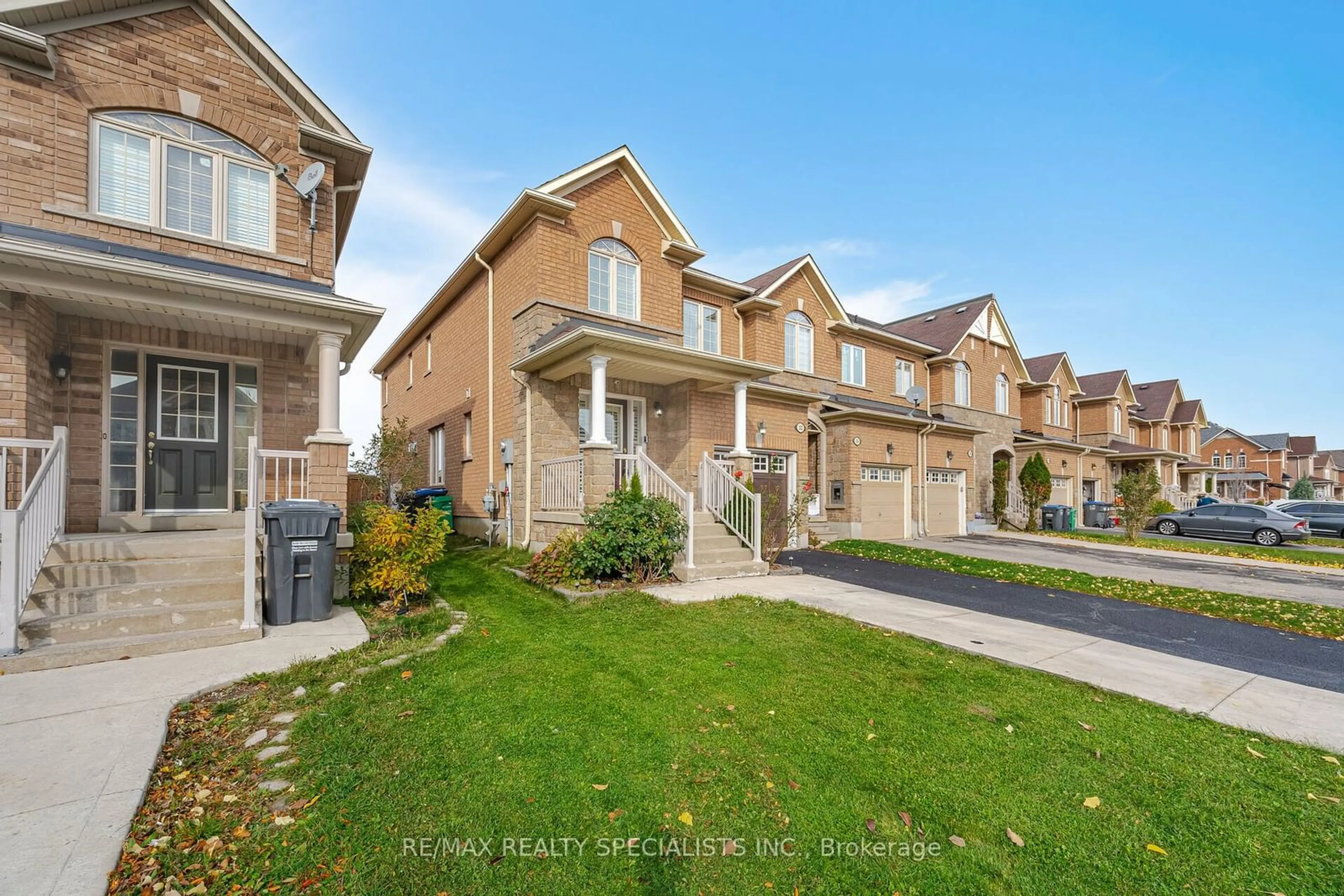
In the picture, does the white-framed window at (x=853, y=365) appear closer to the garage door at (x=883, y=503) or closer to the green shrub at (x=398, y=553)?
the garage door at (x=883, y=503)

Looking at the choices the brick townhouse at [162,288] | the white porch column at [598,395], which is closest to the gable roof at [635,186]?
the brick townhouse at [162,288]

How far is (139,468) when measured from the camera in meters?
7.50

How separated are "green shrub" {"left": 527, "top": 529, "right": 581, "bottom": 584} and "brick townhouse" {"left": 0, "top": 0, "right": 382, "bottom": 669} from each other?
3.06m

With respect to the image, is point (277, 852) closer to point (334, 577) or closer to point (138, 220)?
point (334, 577)

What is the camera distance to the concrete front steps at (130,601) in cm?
495

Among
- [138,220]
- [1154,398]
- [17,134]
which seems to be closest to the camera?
[17,134]

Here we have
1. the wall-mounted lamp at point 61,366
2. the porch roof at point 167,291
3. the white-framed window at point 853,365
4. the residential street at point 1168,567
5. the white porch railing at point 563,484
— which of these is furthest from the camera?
the white-framed window at point 853,365

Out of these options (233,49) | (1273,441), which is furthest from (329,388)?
(1273,441)

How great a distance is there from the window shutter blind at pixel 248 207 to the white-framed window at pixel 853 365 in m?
15.3

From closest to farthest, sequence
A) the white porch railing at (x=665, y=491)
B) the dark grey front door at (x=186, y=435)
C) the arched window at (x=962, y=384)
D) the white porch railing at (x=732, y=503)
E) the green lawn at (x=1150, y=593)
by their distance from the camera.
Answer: the green lawn at (x=1150, y=593), the dark grey front door at (x=186, y=435), the white porch railing at (x=665, y=491), the white porch railing at (x=732, y=503), the arched window at (x=962, y=384)

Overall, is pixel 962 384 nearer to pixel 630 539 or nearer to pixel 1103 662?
pixel 630 539

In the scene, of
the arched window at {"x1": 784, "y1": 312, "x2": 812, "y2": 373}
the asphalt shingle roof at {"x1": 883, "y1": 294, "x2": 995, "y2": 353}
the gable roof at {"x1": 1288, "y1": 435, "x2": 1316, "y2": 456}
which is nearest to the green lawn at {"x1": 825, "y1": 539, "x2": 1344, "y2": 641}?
the arched window at {"x1": 784, "y1": 312, "x2": 812, "y2": 373}

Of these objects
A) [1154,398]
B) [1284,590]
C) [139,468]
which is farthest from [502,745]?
[1154,398]

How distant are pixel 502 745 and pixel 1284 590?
45.6ft
